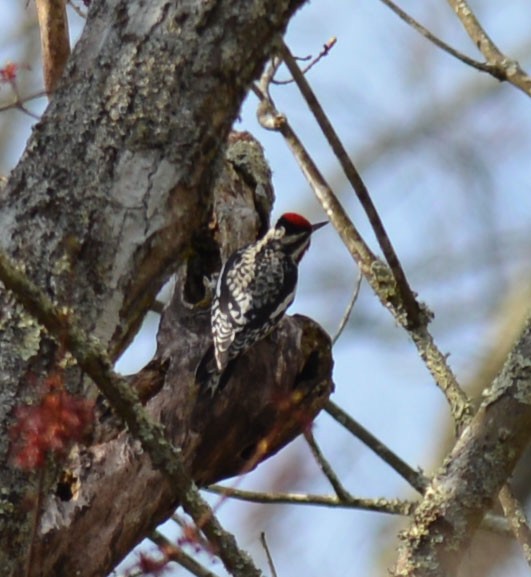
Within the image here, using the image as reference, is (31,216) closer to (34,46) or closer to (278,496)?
(278,496)

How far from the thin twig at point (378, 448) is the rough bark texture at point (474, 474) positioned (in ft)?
2.05

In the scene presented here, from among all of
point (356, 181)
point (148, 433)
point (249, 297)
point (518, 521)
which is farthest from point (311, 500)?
point (148, 433)

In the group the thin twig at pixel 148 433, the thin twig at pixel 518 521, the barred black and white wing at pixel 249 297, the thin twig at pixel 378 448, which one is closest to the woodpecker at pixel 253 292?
the barred black and white wing at pixel 249 297

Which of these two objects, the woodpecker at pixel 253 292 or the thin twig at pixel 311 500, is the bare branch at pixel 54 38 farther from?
the thin twig at pixel 311 500

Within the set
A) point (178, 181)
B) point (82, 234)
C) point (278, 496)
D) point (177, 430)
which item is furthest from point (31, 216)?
point (278, 496)

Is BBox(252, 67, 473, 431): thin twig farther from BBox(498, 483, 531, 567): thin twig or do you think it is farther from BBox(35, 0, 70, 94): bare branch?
BBox(35, 0, 70, 94): bare branch

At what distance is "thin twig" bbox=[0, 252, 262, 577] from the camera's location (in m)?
1.84

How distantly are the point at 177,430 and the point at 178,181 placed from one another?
1013 mm

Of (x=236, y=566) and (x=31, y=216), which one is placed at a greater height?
(x=31, y=216)

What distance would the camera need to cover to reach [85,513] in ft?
9.64

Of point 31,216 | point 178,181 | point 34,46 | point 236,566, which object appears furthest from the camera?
point 34,46

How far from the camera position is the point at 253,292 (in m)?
4.65

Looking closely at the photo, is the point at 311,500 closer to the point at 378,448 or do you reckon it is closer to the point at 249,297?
the point at 378,448

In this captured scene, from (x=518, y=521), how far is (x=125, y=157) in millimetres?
1405
